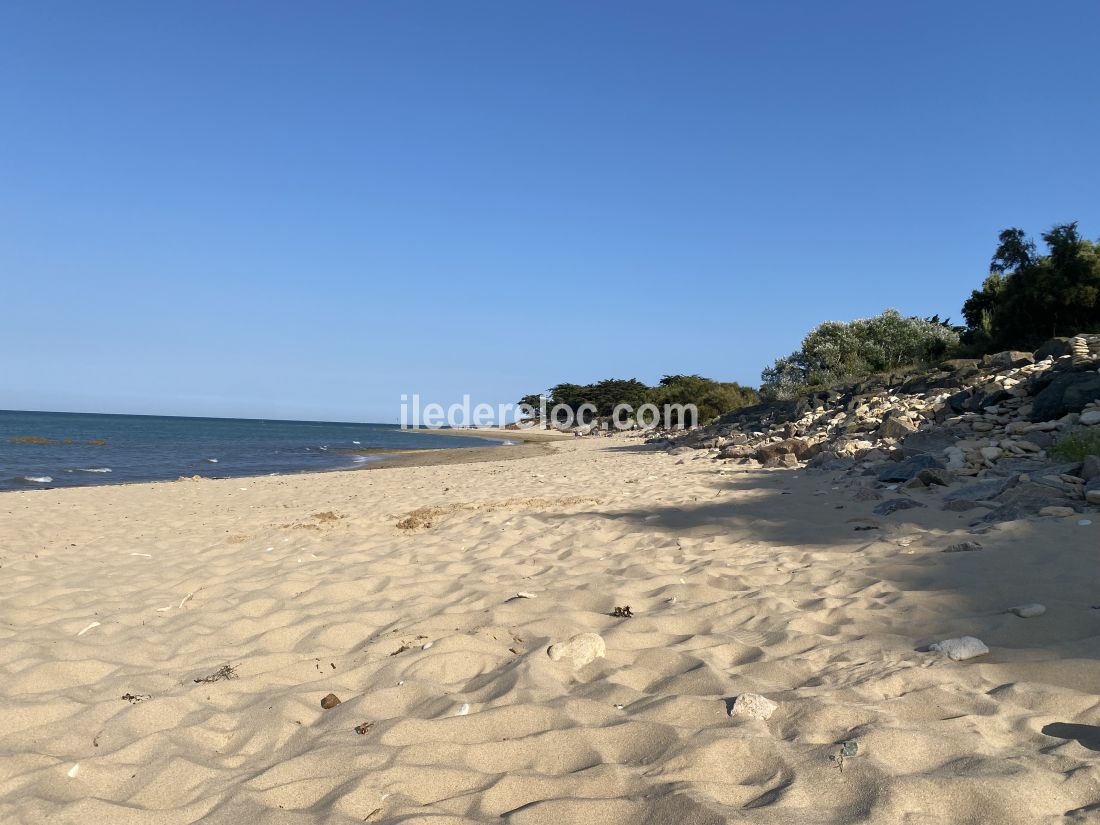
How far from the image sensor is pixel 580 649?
11.0ft

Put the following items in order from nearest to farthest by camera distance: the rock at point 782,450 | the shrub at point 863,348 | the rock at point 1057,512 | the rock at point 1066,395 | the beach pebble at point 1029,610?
the beach pebble at point 1029,610 < the rock at point 1057,512 < the rock at point 1066,395 < the rock at point 782,450 < the shrub at point 863,348

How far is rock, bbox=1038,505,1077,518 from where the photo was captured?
499 cm

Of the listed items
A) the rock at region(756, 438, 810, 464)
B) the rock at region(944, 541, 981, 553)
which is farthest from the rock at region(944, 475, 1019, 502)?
the rock at region(756, 438, 810, 464)

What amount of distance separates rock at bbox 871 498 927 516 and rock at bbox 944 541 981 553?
1.61m

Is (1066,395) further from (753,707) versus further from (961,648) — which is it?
(753,707)

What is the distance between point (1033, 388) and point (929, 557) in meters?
9.03

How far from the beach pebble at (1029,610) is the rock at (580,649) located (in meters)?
2.21

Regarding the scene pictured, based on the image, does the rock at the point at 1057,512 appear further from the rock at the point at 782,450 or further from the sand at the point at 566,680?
the rock at the point at 782,450

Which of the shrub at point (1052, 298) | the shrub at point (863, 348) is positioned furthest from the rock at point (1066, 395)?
the shrub at point (863, 348)

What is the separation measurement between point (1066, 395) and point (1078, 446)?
2.96 m

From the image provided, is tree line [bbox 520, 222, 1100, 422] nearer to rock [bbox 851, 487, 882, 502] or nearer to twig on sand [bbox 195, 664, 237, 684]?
rock [bbox 851, 487, 882, 502]

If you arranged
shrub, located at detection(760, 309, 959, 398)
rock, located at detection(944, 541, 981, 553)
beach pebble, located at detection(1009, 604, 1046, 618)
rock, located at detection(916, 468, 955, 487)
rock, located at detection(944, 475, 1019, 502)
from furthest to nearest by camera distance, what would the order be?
shrub, located at detection(760, 309, 959, 398), rock, located at detection(916, 468, 955, 487), rock, located at detection(944, 475, 1019, 502), rock, located at detection(944, 541, 981, 553), beach pebble, located at detection(1009, 604, 1046, 618)

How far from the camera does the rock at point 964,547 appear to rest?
4.57m

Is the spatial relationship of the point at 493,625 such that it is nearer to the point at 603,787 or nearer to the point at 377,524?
the point at 603,787
